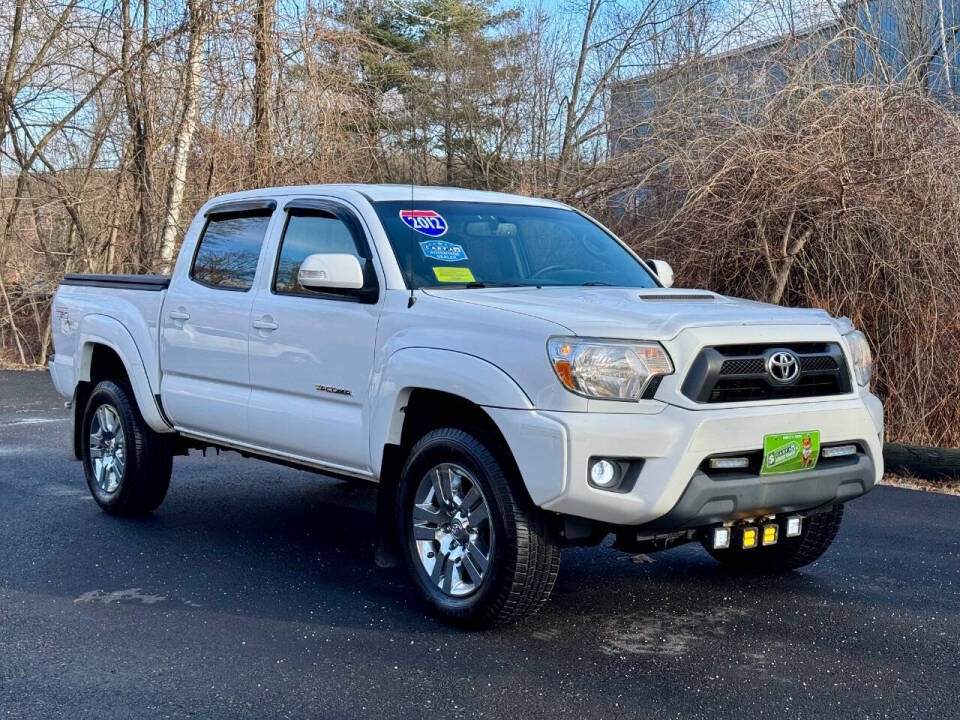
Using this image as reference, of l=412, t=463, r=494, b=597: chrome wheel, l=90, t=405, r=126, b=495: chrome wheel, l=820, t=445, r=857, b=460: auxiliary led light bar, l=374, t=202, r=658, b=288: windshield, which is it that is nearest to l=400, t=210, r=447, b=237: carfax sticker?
l=374, t=202, r=658, b=288: windshield

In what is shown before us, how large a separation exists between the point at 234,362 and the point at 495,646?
2.35m

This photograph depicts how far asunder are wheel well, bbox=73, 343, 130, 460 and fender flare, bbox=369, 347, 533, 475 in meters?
2.89

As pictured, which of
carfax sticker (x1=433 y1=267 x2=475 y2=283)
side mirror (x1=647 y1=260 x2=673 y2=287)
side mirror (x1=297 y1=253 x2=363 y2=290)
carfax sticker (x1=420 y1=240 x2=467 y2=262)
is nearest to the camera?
side mirror (x1=297 y1=253 x2=363 y2=290)

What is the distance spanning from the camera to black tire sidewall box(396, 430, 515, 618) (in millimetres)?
4727

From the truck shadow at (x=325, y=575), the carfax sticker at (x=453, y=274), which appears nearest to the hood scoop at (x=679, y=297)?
the carfax sticker at (x=453, y=274)

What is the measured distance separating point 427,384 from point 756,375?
4.62ft

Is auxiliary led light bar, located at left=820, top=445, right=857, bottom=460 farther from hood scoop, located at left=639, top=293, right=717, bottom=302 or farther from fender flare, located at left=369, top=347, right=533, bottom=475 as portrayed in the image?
fender flare, located at left=369, top=347, right=533, bottom=475

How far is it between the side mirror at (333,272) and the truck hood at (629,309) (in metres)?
0.37

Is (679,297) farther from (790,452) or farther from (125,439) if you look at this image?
(125,439)

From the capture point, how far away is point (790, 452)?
4750 mm

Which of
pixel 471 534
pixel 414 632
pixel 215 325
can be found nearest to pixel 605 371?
pixel 471 534

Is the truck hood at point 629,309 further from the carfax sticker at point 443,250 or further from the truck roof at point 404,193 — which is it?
the truck roof at point 404,193

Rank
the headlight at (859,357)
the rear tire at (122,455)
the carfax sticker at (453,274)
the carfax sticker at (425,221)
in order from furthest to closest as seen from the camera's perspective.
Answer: the rear tire at (122,455) < the carfax sticker at (425,221) < the carfax sticker at (453,274) < the headlight at (859,357)

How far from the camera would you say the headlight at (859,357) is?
17.1ft
